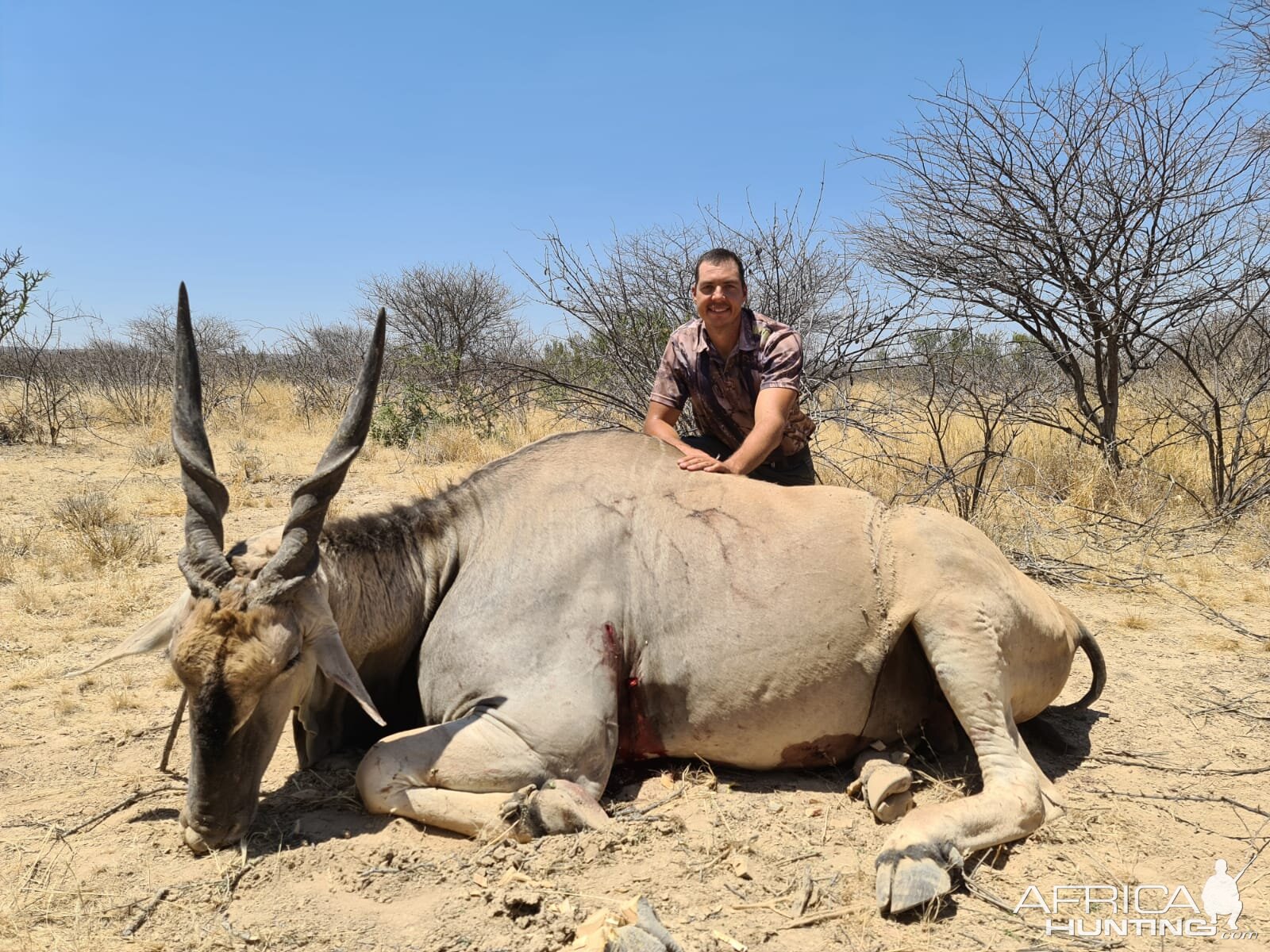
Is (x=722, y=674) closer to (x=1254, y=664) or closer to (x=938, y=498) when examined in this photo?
(x=1254, y=664)

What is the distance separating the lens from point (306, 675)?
3299 mm

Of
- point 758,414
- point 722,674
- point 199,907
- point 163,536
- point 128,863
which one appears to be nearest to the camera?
point 199,907

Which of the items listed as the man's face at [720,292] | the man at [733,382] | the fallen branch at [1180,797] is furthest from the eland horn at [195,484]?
the fallen branch at [1180,797]

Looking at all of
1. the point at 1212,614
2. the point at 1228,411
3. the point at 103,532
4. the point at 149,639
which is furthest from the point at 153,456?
the point at 1228,411

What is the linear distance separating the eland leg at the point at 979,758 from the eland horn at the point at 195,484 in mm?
2337

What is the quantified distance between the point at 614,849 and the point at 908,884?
0.95 metres

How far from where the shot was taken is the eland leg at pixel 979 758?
3080mm

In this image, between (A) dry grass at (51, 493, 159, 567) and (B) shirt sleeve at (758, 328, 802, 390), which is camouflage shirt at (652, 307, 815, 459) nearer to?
(B) shirt sleeve at (758, 328, 802, 390)

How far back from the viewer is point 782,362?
16.4 ft

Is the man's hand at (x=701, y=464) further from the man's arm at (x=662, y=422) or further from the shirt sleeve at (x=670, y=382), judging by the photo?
the shirt sleeve at (x=670, y=382)

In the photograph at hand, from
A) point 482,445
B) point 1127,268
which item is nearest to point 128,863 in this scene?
point 1127,268

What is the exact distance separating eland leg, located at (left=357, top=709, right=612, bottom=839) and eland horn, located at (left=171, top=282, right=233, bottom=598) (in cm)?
86

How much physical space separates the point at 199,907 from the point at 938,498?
22.4ft

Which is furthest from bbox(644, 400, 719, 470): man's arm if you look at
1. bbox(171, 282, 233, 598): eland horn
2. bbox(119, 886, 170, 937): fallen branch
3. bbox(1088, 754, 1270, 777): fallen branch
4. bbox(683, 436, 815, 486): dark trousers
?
bbox(119, 886, 170, 937): fallen branch
